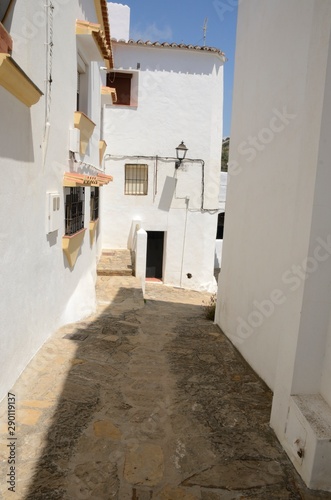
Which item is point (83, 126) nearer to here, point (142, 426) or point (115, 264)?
point (142, 426)

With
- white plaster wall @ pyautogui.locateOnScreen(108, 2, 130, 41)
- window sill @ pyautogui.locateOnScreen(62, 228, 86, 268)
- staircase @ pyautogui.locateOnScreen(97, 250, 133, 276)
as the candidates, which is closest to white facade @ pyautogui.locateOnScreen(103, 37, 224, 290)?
white plaster wall @ pyautogui.locateOnScreen(108, 2, 130, 41)

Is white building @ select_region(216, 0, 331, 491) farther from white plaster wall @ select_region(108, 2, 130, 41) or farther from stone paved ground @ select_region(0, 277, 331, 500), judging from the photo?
white plaster wall @ select_region(108, 2, 130, 41)

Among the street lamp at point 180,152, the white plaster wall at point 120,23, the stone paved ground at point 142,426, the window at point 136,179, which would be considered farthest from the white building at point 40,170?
the white plaster wall at point 120,23

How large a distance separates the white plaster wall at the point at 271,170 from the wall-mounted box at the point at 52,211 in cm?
257

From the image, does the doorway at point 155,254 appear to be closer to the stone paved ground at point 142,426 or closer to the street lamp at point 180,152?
the street lamp at point 180,152

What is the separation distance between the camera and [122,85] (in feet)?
41.8

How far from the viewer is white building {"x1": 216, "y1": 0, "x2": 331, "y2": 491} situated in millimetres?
2660

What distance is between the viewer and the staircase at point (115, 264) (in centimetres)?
1023

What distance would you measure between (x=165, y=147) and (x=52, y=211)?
29.9 ft

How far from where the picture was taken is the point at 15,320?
3.58 m

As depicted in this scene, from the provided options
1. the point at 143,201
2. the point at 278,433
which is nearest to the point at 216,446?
the point at 278,433

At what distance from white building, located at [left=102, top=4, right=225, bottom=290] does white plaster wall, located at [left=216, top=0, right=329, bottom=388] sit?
7.02 m

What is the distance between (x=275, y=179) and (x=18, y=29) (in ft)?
9.85

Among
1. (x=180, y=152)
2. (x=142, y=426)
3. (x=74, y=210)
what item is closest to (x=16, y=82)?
(x=142, y=426)
